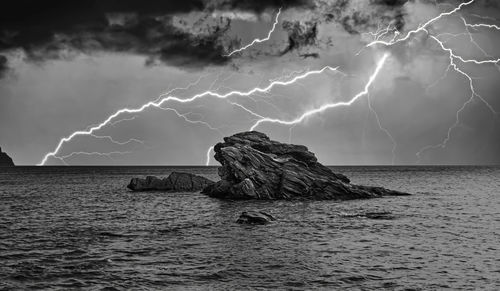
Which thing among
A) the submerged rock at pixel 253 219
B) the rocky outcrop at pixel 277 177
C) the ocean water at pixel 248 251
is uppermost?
the rocky outcrop at pixel 277 177

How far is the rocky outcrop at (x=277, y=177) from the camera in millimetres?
61000

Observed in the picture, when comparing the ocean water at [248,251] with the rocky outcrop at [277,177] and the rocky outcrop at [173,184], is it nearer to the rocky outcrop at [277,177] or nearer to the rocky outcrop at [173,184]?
the rocky outcrop at [277,177]

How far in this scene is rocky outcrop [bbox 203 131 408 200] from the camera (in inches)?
2402

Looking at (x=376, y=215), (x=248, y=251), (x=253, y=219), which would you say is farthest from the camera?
(x=376, y=215)

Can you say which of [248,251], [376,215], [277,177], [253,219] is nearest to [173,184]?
[277,177]

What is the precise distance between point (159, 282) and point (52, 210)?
119ft

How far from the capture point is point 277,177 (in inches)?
2453

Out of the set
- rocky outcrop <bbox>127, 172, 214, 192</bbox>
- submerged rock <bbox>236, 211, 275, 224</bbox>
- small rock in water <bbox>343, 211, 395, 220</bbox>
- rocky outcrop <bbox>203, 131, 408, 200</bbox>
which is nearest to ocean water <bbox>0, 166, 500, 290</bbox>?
small rock in water <bbox>343, 211, 395, 220</bbox>

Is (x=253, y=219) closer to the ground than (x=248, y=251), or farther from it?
farther from it

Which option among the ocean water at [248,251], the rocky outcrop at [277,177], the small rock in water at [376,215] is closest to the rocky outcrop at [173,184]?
the rocky outcrop at [277,177]

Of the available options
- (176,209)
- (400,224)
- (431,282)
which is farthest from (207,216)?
(431,282)

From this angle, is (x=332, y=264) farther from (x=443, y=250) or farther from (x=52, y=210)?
(x=52, y=210)

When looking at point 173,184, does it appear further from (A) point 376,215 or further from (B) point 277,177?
(A) point 376,215

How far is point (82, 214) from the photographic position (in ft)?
152
